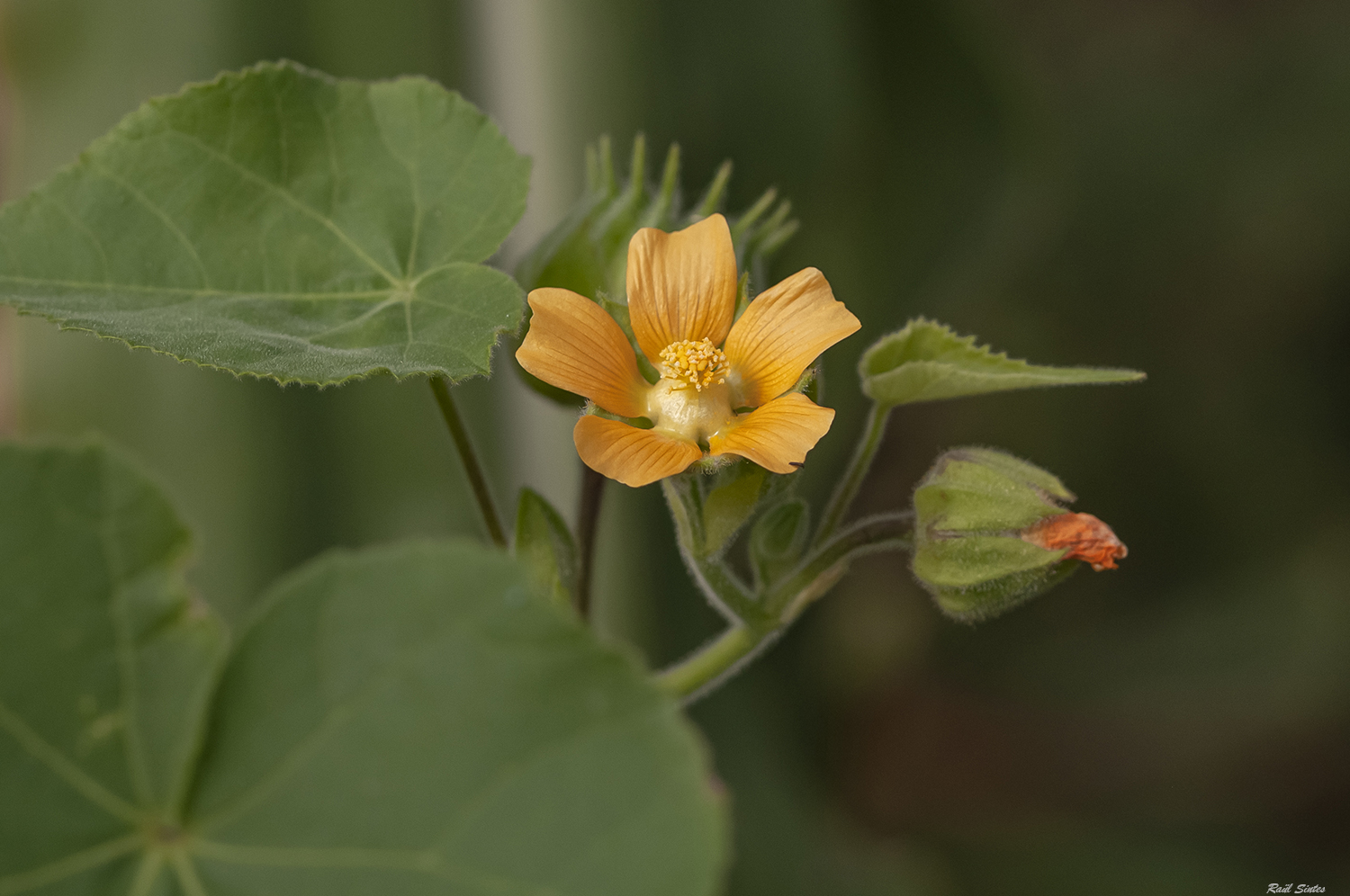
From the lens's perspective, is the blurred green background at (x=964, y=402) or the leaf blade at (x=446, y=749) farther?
the blurred green background at (x=964, y=402)

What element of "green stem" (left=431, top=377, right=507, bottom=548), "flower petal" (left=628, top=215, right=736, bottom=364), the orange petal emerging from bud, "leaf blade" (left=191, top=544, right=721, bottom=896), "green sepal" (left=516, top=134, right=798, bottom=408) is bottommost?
"leaf blade" (left=191, top=544, right=721, bottom=896)

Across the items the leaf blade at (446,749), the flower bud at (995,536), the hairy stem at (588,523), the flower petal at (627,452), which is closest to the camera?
the leaf blade at (446,749)

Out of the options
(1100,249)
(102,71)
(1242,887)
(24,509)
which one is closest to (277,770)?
(24,509)

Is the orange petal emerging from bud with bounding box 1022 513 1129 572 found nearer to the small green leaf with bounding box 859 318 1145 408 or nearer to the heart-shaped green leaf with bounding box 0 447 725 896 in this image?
the small green leaf with bounding box 859 318 1145 408

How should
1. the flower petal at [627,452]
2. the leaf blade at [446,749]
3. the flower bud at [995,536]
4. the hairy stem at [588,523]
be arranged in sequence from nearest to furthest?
1. the leaf blade at [446,749]
2. the flower petal at [627,452]
3. the flower bud at [995,536]
4. the hairy stem at [588,523]

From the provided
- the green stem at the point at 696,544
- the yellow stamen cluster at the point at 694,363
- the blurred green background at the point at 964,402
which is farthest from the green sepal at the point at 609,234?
the blurred green background at the point at 964,402

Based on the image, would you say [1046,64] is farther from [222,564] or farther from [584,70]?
[222,564]

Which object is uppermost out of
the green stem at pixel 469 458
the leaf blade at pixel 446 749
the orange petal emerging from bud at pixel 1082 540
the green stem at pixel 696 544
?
the green stem at pixel 469 458

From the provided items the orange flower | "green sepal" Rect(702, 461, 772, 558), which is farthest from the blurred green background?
"green sepal" Rect(702, 461, 772, 558)

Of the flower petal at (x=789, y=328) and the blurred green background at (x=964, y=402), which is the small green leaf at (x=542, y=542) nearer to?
the flower petal at (x=789, y=328)
